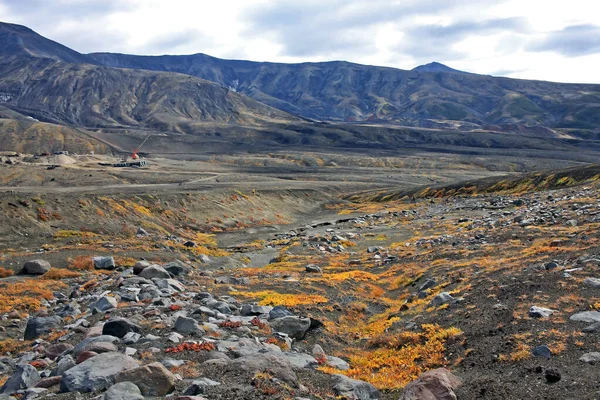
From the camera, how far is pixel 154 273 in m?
28.6

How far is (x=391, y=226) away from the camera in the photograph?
66.1 m

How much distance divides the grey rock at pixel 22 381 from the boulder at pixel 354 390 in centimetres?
808

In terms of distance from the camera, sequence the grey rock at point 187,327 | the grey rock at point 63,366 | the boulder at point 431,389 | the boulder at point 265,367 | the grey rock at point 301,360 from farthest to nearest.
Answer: the grey rock at point 187,327
the grey rock at point 301,360
the grey rock at point 63,366
the boulder at point 265,367
the boulder at point 431,389

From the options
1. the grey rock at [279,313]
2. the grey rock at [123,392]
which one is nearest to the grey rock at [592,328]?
the grey rock at [279,313]

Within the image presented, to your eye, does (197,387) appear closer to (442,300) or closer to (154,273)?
(442,300)

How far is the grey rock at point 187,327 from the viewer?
15.5m

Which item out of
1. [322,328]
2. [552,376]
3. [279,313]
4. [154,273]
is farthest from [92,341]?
[154,273]

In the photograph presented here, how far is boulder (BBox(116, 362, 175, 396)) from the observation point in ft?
34.0

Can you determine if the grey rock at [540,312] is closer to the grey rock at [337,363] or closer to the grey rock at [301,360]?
the grey rock at [337,363]

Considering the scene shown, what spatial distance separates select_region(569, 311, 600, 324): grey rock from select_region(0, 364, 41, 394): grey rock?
1607 centimetres

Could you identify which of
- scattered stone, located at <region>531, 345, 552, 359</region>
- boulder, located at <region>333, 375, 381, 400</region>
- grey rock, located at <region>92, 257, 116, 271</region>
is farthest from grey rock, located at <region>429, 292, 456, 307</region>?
grey rock, located at <region>92, 257, 116, 271</region>

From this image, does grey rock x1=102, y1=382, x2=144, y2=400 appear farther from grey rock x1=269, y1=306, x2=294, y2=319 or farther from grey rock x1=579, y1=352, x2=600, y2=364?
grey rock x1=579, y1=352, x2=600, y2=364

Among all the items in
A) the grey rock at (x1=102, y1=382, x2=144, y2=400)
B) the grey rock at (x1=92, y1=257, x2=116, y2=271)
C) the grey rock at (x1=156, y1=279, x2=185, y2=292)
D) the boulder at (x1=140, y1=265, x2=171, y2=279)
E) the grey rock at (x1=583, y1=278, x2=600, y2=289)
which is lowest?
the grey rock at (x1=92, y1=257, x2=116, y2=271)

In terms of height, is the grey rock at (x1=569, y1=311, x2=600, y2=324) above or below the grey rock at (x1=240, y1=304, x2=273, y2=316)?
above
